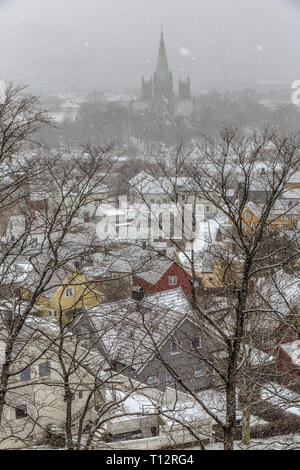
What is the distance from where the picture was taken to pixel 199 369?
50.8ft

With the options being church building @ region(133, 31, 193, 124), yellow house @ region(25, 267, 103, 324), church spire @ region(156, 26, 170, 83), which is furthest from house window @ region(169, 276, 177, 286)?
church spire @ region(156, 26, 170, 83)

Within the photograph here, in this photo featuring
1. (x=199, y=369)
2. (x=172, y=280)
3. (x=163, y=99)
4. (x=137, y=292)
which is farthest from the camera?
(x=163, y=99)

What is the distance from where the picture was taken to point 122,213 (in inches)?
1310

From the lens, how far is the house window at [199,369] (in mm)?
15406

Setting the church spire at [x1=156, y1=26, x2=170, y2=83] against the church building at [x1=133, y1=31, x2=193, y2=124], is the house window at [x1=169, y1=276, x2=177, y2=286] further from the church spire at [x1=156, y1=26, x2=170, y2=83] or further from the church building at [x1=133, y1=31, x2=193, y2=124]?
the church spire at [x1=156, y1=26, x2=170, y2=83]

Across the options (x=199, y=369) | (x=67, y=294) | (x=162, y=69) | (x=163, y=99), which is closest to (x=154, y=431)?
(x=199, y=369)

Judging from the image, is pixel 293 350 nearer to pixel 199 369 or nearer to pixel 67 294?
pixel 199 369

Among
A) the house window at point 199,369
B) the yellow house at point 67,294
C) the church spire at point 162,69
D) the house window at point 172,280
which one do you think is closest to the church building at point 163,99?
the church spire at point 162,69

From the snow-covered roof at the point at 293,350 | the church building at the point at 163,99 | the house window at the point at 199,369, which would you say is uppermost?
the church building at the point at 163,99

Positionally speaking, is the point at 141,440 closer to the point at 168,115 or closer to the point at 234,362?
the point at 234,362

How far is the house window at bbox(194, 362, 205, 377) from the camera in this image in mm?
15406

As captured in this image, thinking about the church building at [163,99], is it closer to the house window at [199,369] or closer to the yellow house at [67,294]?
the yellow house at [67,294]
